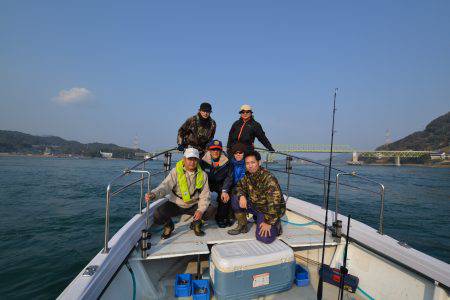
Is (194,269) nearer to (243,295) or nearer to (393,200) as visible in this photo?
(243,295)

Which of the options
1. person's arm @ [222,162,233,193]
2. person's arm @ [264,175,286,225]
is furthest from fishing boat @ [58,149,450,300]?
person's arm @ [222,162,233,193]

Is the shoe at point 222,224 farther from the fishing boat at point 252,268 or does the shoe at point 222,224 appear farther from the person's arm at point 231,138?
the person's arm at point 231,138

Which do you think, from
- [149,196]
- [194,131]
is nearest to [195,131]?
[194,131]

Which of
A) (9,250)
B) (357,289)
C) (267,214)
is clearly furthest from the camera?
(9,250)

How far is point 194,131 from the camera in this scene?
4.43m

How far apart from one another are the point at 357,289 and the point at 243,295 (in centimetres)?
147

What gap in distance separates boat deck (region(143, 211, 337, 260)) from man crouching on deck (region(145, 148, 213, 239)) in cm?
15

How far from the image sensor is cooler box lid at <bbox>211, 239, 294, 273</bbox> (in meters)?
2.18

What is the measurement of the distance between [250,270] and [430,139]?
127 m

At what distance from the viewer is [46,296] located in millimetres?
3578

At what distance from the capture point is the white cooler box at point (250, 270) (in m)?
2.18

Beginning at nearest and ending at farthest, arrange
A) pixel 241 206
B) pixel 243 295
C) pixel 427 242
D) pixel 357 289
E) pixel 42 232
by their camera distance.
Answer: pixel 243 295 → pixel 357 289 → pixel 241 206 → pixel 42 232 → pixel 427 242

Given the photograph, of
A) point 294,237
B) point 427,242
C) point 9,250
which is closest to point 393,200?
point 427,242

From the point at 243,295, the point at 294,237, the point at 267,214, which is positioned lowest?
the point at 243,295
